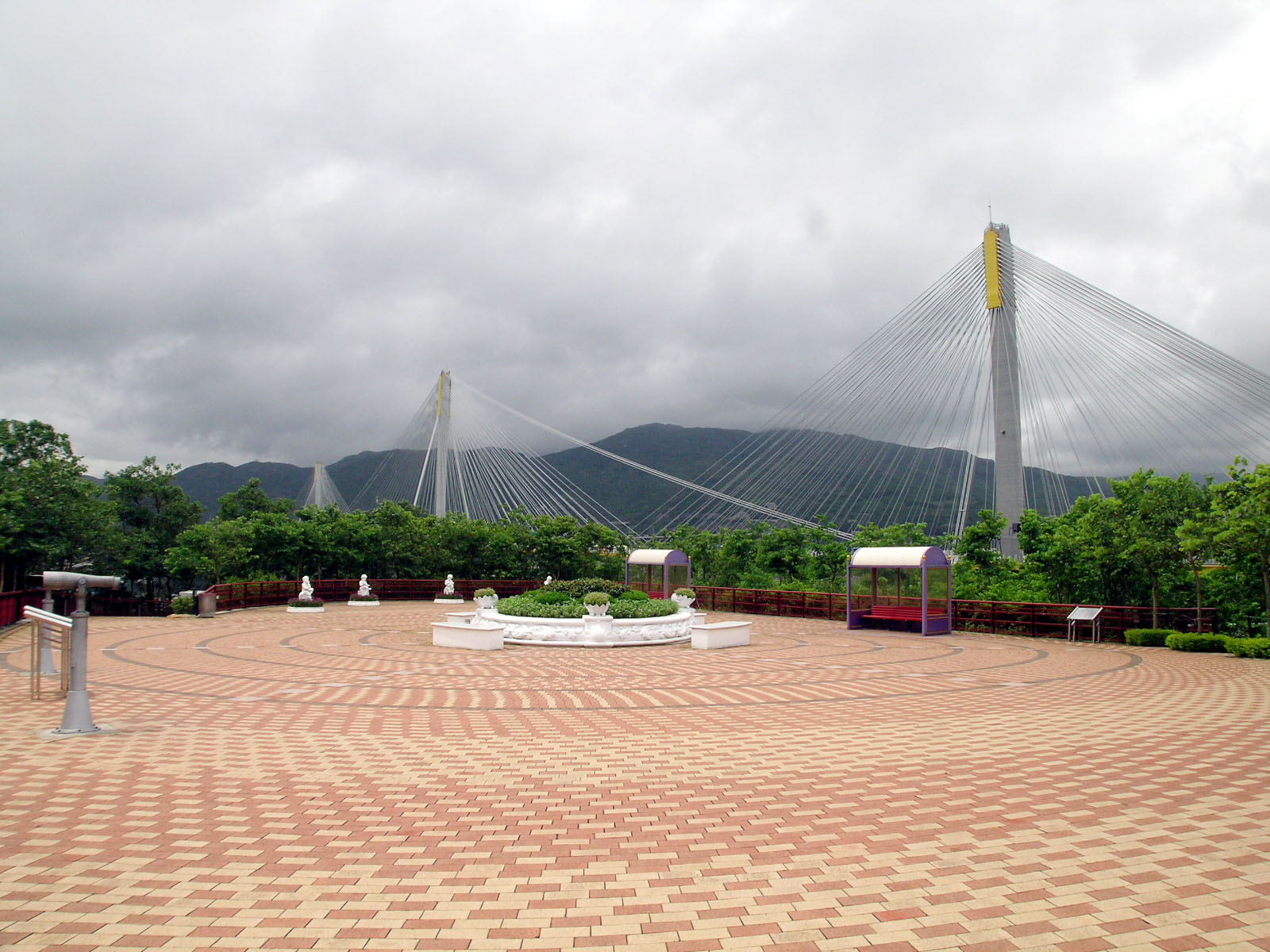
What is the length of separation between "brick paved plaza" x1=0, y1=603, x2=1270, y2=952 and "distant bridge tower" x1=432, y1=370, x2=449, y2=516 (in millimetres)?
32305

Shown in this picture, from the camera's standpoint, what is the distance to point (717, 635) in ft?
57.6

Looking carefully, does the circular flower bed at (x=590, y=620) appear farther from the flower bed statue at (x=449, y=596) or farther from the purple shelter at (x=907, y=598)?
the flower bed statue at (x=449, y=596)

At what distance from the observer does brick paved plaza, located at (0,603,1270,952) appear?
3.95m

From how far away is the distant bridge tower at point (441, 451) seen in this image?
4369 centimetres

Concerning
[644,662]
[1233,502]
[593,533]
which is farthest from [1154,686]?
[593,533]

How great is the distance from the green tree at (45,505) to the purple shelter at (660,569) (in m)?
20.2

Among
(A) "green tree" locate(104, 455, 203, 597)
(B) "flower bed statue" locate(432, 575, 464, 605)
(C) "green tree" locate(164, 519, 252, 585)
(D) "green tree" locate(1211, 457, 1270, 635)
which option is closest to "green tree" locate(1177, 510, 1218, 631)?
(D) "green tree" locate(1211, 457, 1270, 635)

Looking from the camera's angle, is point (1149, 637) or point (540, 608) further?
point (540, 608)

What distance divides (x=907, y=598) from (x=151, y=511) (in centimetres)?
3427

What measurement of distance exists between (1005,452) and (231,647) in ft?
83.5

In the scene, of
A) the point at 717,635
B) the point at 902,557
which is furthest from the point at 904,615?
the point at 717,635

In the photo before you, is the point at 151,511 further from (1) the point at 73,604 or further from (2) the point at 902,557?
(2) the point at 902,557

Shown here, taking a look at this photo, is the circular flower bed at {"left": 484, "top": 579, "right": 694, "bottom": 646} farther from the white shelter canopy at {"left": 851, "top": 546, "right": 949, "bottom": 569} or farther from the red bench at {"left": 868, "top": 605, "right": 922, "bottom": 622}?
the red bench at {"left": 868, "top": 605, "right": 922, "bottom": 622}

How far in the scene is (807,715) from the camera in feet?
31.1
